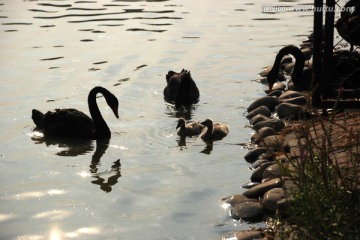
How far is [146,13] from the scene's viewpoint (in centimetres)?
2458

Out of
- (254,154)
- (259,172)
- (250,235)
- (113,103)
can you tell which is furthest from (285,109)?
(250,235)

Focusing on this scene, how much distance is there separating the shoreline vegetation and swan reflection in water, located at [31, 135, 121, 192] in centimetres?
170

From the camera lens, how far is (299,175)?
570 centimetres

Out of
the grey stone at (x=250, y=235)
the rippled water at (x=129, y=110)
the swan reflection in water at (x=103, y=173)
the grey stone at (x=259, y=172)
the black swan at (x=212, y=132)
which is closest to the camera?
the grey stone at (x=250, y=235)

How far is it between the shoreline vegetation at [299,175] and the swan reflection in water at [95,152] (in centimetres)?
170

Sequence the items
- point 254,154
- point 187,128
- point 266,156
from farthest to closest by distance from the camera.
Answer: point 187,128 → point 254,154 → point 266,156

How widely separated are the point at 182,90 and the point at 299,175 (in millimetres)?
8186

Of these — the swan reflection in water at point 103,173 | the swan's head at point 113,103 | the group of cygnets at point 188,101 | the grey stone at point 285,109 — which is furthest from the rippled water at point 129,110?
the grey stone at point 285,109

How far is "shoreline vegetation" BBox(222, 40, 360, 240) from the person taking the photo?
5.62 m

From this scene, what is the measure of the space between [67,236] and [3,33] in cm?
1402

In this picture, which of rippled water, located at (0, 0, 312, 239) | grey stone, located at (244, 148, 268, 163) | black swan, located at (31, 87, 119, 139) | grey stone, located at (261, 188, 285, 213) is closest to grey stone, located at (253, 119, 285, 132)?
rippled water, located at (0, 0, 312, 239)

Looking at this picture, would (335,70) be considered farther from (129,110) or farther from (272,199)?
(272,199)

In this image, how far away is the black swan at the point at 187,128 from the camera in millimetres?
11992

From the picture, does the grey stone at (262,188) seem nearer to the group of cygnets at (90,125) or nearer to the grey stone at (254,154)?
the grey stone at (254,154)
